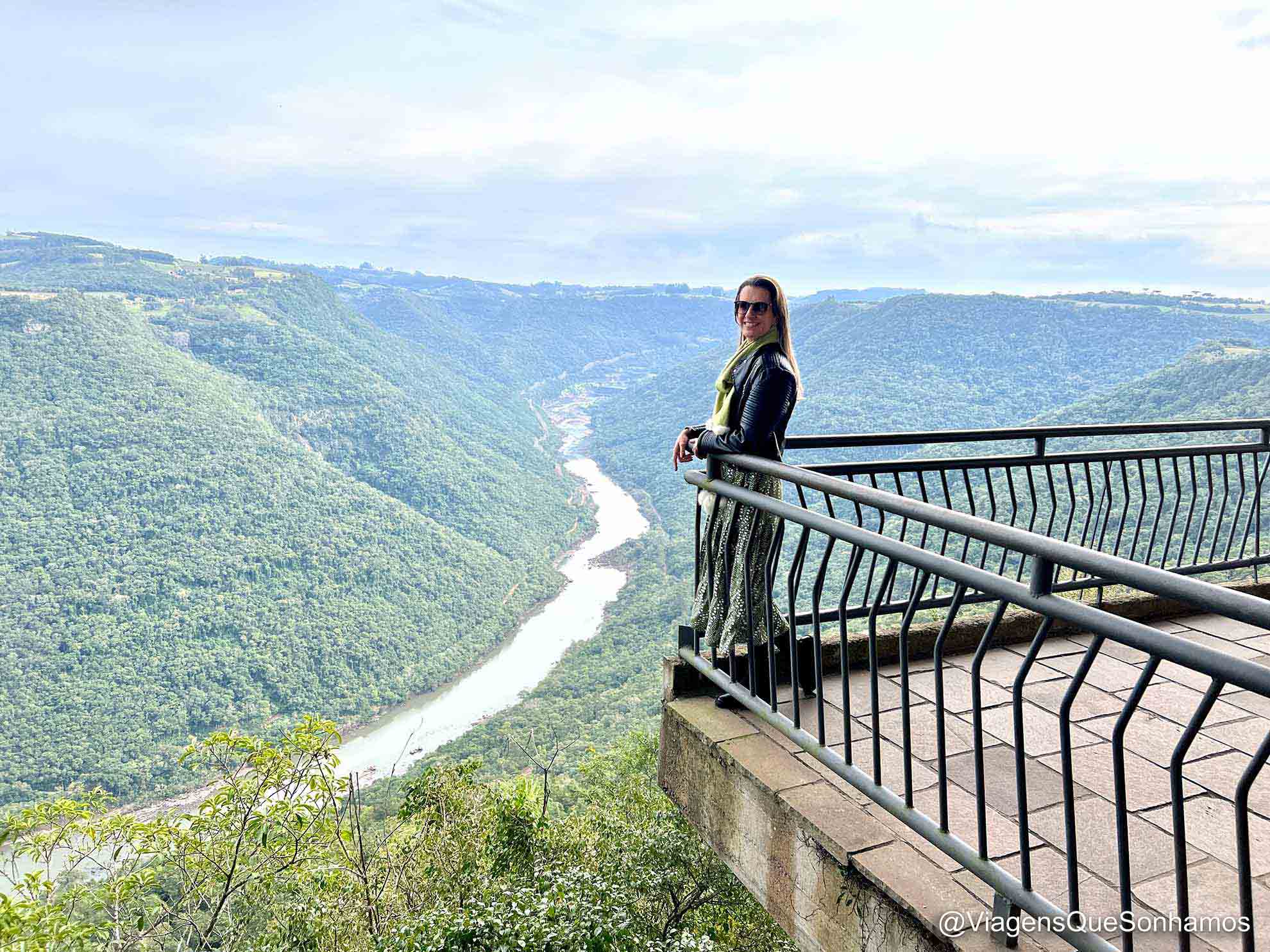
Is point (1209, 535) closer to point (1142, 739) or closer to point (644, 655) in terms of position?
point (1142, 739)

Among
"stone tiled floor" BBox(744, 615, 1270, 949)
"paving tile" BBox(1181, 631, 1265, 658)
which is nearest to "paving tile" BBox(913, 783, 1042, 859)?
"stone tiled floor" BBox(744, 615, 1270, 949)

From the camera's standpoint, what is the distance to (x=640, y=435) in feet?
336

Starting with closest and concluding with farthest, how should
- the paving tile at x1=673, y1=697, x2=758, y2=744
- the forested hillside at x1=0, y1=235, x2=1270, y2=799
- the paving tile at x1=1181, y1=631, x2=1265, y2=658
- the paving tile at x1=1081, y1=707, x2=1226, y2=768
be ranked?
the paving tile at x1=1081, y1=707, x2=1226, y2=768, the paving tile at x1=673, y1=697, x2=758, y2=744, the paving tile at x1=1181, y1=631, x2=1265, y2=658, the forested hillside at x1=0, y1=235, x2=1270, y2=799

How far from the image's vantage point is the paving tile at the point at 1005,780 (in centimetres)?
225

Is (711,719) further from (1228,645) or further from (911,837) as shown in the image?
(1228,645)

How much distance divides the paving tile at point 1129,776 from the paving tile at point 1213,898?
275 mm

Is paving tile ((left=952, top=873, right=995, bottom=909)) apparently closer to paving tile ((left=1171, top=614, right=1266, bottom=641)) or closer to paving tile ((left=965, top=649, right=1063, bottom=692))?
paving tile ((left=965, top=649, right=1063, bottom=692))

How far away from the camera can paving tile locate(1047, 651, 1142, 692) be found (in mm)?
3055

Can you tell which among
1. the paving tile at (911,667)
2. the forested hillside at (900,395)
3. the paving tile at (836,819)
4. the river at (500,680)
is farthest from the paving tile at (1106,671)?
the river at (500,680)

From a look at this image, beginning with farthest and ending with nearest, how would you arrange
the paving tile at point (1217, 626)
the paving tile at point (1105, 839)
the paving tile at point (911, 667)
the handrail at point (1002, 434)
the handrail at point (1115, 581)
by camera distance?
the paving tile at point (1217, 626) → the handrail at point (1002, 434) → the paving tile at point (911, 667) → the paving tile at point (1105, 839) → the handrail at point (1115, 581)

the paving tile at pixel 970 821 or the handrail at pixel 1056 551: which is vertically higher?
the handrail at pixel 1056 551

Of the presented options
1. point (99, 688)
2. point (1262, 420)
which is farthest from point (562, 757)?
point (1262, 420)

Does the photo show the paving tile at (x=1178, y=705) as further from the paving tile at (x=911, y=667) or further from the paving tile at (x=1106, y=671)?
the paving tile at (x=911, y=667)

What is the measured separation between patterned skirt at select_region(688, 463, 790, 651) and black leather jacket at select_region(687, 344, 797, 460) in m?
0.10
